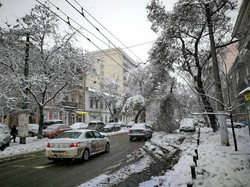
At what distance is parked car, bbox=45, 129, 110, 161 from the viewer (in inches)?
297

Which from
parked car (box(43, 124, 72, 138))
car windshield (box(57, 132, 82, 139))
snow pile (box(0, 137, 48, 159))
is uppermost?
car windshield (box(57, 132, 82, 139))

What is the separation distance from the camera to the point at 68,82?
1695cm

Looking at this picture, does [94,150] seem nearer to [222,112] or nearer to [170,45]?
[222,112]

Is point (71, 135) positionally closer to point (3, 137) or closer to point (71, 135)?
point (71, 135)

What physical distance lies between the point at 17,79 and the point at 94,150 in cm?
913

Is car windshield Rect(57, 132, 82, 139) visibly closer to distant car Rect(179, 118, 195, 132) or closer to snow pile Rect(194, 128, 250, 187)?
snow pile Rect(194, 128, 250, 187)

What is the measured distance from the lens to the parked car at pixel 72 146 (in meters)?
7.55

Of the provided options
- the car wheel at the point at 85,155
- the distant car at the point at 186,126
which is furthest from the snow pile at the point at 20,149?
the distant car at the point at 186,126

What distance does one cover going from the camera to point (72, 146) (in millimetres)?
7637

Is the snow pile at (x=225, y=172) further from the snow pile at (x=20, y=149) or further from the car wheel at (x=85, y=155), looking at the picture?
the snow pile at (x=20, y=149)

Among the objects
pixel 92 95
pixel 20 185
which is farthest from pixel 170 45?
pixel 92 95

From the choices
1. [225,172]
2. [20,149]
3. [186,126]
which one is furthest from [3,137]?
[186,126]

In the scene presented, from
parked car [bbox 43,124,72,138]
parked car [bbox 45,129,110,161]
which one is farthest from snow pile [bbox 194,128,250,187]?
parked car [bbox 43,124,72,138]

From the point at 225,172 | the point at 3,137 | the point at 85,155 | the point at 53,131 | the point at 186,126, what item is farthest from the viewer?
the point at 186,126
